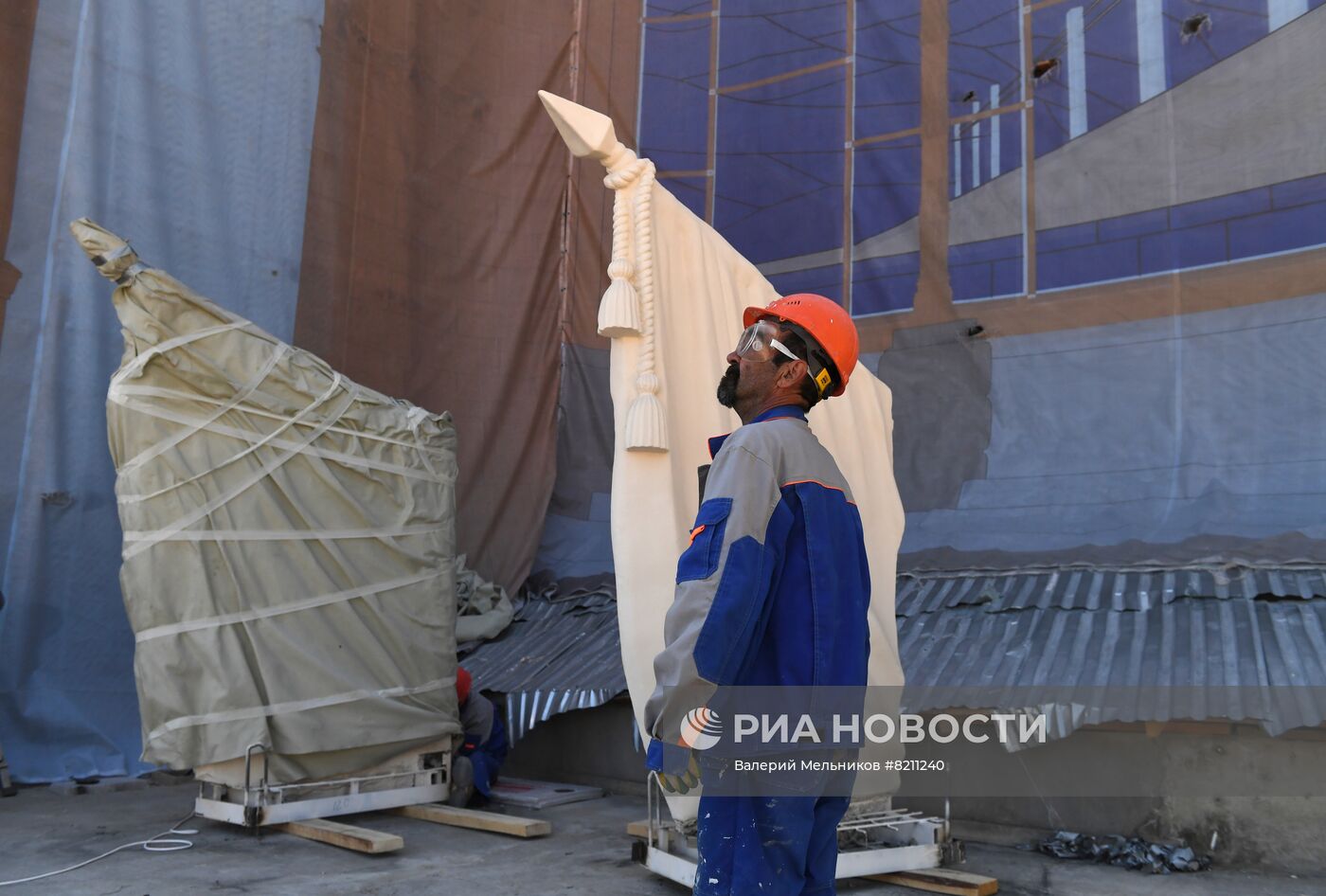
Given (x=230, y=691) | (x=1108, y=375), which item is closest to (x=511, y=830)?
(x=230, y=691)

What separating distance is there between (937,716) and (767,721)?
8.70 feet

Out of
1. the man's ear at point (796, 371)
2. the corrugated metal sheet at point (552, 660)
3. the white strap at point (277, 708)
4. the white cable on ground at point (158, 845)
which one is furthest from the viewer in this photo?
the corrugated metal sheet at point (552, 660)

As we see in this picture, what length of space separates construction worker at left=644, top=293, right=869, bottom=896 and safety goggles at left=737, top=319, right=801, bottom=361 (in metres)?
0.14

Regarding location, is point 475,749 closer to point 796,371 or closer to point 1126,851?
point 1126,851

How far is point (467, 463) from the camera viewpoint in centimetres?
599

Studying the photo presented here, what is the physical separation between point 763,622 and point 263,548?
2826 millimetres

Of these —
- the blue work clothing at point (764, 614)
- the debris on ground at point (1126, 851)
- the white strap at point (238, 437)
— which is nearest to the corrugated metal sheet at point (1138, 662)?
the debris on ground at point (1126, 851)

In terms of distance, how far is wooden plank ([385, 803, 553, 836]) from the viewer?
12.6 feet

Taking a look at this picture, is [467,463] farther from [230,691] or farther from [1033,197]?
[1033,197]

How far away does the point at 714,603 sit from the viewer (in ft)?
4.81

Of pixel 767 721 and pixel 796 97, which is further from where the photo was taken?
pixel 796 97

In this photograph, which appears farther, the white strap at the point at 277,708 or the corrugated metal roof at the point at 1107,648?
the white strap at the point at 277,708

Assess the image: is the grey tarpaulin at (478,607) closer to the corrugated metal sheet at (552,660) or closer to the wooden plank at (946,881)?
the corrugated metal sheet at (552,660)

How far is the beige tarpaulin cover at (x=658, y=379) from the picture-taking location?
2.72 m
